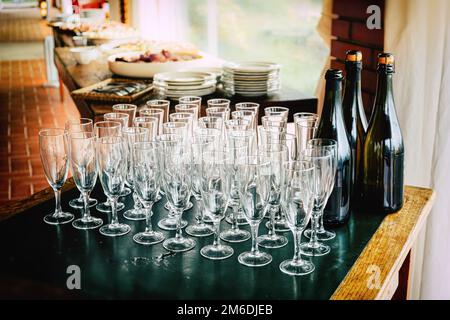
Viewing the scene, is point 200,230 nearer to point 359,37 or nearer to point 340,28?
point 359,37

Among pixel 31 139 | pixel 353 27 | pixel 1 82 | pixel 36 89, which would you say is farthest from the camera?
pixel 1 82

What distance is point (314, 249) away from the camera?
4.14 ft

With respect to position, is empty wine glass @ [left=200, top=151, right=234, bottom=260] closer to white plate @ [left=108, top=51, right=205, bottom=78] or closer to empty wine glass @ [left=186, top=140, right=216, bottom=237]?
empty wine glass @ [left=186, top=140, right=216, bottom=237]

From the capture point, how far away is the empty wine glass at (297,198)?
44.8 inches

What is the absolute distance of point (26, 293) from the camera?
45.0 inches

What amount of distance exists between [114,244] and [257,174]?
0.37 m

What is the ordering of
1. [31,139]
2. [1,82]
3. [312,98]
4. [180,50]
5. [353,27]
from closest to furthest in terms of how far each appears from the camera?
1. [353,27]
2. [312,98]
3. [180,50]
4. [31,139]
5. [1,82]

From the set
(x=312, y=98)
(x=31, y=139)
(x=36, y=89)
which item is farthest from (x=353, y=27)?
(x=36, y=89)

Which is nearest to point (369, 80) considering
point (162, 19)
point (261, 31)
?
point (261, 31)

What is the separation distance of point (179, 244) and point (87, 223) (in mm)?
254

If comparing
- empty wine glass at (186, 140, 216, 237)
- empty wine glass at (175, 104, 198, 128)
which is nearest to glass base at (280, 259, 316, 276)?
empty wine glass at (186, 140, 216, 237)

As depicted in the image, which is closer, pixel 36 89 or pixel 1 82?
pixel 36 89

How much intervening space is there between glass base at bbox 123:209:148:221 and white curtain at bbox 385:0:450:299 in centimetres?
103

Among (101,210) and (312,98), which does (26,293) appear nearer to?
(101,210)
